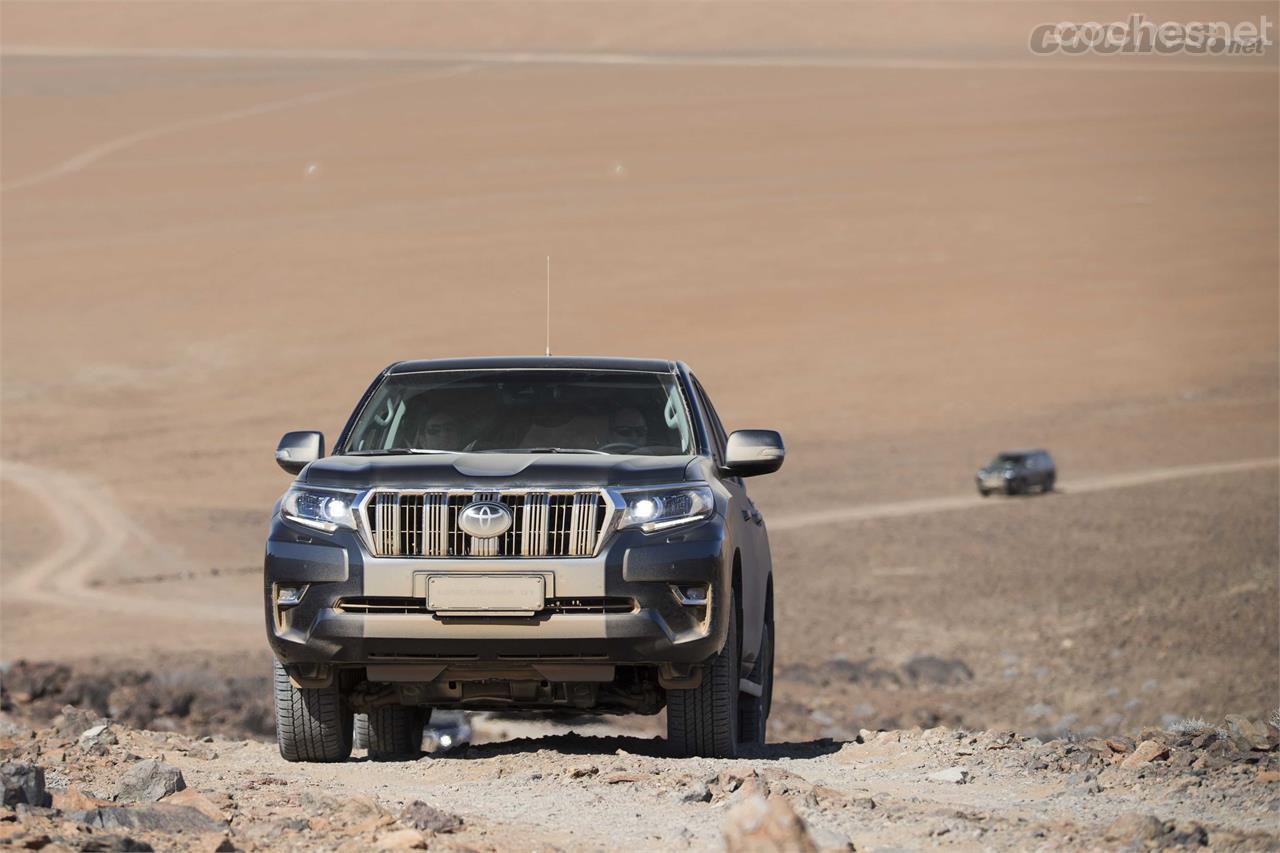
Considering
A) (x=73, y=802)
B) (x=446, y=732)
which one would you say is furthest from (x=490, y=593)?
(x=446, y=732)

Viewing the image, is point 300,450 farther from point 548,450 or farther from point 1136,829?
point 1136,829

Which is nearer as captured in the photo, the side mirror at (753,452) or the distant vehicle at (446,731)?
the side mirror at (753,452)

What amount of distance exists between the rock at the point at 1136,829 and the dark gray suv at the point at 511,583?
2.24 meters

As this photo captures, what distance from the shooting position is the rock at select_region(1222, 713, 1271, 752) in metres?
→ 9.20

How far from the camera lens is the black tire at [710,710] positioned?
9.03 meters

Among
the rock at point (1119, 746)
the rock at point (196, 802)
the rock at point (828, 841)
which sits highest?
the rock at point (828, 841)

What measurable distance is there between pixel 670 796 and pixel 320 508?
2022 mm

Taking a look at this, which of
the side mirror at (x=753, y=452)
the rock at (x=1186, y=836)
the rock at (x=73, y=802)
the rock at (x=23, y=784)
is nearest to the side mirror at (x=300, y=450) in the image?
the side mirror at (x=753, y=452)

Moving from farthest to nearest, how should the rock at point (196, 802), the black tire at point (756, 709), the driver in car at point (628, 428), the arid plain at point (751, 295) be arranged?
the arid plain at point (751, 295)
the black tire at point (756, 709)
the driver in car at point (628, 428)
the rock at point (196, 802)

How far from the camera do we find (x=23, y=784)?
7137 mm

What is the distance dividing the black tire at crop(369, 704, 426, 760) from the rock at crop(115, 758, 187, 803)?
2.29 meters

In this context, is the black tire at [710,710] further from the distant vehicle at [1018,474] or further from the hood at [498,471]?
the distant vehicle at [1018,474]

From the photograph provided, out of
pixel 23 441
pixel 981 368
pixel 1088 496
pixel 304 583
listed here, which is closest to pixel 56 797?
pixel 304 583

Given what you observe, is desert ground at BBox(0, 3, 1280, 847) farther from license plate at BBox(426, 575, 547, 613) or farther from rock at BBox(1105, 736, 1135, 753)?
rock at BBox(1105, 736, 1135, 753)
